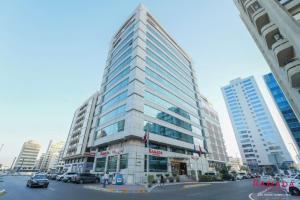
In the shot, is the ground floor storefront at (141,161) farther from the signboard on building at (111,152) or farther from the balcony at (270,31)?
the balcony at (270,31)

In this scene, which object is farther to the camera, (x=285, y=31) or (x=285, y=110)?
(x=285, y=110)

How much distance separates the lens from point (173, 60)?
2044 inches

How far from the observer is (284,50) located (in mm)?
10289

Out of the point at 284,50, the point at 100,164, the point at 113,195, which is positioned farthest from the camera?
the point at 100,164

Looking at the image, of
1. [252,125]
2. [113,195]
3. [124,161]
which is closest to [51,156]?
[124,161]

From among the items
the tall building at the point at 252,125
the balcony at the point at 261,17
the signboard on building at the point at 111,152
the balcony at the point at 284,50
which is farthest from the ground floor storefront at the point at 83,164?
the tall building at the point at 252,125

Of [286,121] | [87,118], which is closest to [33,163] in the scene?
[87,118]

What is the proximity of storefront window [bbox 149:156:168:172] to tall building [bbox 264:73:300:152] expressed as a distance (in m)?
52.4

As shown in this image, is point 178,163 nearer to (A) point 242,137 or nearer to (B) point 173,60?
(B) point 173,60

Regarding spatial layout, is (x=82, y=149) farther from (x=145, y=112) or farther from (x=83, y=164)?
(x=145, y=112)

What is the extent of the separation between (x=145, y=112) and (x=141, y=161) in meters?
9.72

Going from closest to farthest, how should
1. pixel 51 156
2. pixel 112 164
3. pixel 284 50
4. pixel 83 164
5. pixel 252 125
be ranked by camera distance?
pixel 284 50 < pixel 112 164 < pixel 83 164 < pixel 252 125 < pixel 51 156

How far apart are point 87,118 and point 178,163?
38.2 m

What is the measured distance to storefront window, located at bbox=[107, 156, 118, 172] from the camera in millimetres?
30936
